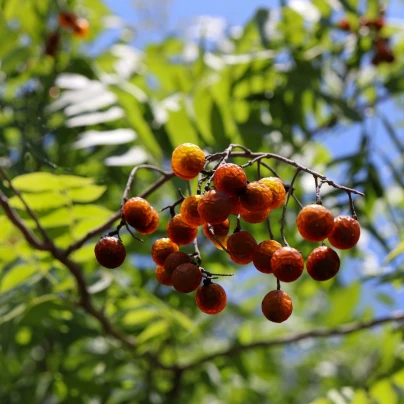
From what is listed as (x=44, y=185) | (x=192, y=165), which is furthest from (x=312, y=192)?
(x=192, y=165)

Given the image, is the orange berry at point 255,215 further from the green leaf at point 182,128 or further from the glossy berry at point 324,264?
the green leaf at point 182,128

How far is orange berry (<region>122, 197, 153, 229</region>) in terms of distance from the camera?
43.5 inches

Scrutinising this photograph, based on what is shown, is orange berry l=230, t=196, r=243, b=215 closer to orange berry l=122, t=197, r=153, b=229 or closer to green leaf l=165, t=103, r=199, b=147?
orange berry l=122, t=197, r=153, b=229

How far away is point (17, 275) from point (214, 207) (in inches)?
38.8

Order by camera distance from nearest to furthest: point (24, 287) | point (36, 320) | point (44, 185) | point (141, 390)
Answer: point (44, 185)
point (36, 320)
point (24, 287)
point (141, 390)

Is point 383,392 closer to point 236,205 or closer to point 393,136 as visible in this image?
point 393,136

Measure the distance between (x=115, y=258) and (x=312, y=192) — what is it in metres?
1.88

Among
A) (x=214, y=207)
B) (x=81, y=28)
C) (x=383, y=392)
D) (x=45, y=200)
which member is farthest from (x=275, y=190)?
(x=81, y=28)

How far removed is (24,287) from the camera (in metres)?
2.08

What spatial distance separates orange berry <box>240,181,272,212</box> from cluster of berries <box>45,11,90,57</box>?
2.08m

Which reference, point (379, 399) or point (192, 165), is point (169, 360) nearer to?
point (379, 399)

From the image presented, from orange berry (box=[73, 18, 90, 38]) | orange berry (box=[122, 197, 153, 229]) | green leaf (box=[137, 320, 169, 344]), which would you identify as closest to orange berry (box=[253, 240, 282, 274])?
orange berry (box=[122, 197, 153, 229])

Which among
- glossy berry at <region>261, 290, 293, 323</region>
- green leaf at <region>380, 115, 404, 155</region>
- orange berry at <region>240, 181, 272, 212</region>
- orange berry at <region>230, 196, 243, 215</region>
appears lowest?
green leaf at <region>380, 115, 404, 155</region>

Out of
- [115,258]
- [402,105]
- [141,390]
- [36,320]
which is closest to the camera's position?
[115,258]
